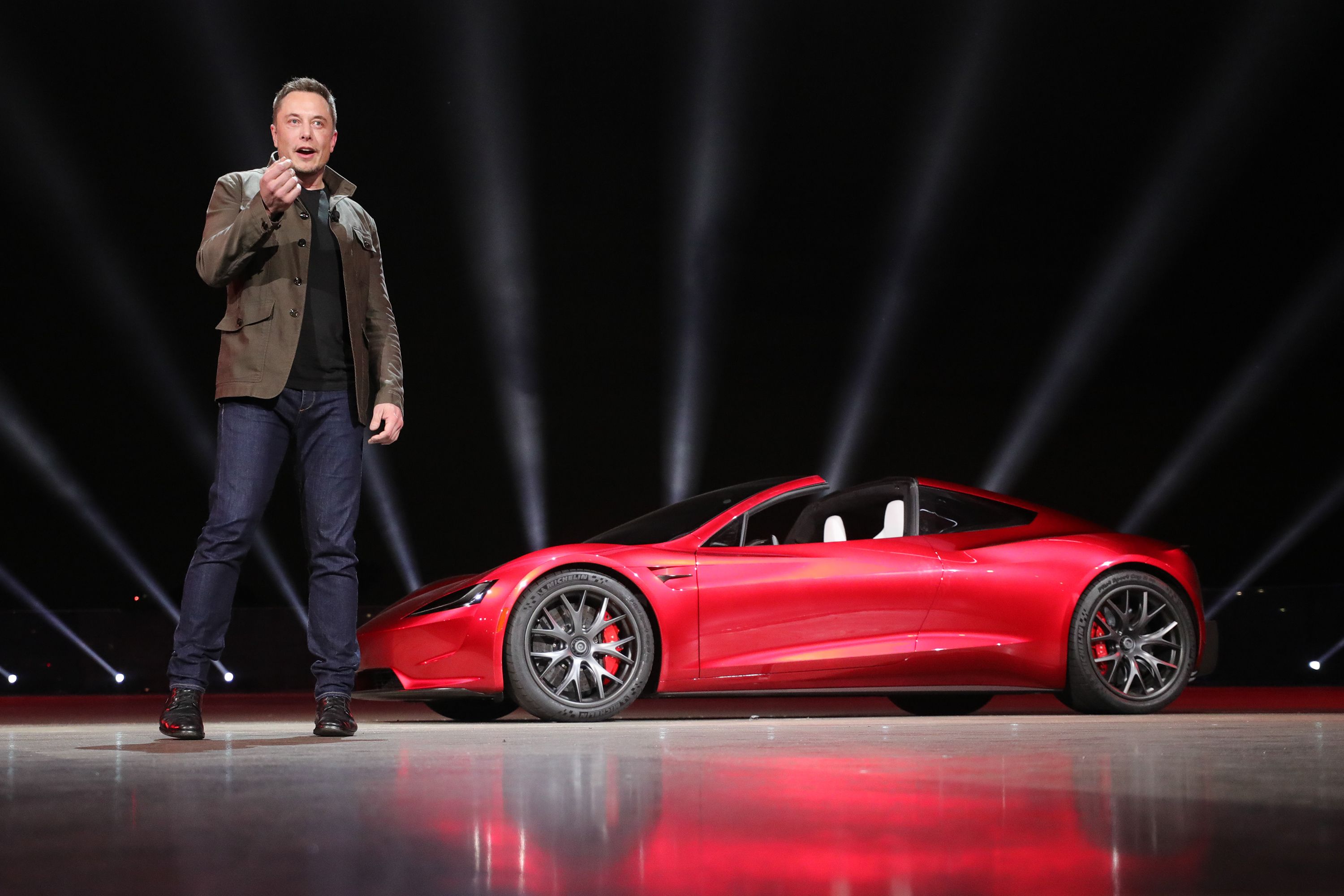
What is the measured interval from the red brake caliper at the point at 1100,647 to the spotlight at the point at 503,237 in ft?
16.1

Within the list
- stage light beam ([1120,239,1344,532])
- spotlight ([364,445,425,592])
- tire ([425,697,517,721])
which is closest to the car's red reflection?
tire ([425,697,517,721])

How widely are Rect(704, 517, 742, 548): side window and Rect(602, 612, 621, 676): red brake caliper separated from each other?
0.58 m

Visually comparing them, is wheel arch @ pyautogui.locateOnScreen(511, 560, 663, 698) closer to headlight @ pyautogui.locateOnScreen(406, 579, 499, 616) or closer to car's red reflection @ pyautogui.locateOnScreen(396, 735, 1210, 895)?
headlight @ pyautogui.locateOnScreen(406, 579, 499, 616)

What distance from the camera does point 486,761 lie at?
9.89 ft

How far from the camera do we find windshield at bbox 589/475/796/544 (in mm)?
5516

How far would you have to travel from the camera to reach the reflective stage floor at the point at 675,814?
1.57 metres

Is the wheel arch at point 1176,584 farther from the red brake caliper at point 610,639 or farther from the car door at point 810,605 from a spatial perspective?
the red brake caliper at point 610,639

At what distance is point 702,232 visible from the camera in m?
12.6

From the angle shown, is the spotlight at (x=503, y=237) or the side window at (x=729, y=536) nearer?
the side window at (x=729, y=536)

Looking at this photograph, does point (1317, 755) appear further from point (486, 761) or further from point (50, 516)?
point (50, 516)

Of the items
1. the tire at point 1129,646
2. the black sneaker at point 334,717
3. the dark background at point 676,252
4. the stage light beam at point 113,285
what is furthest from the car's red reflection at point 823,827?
the dark background at point 676,252

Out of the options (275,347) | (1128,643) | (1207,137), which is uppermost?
(1207,137)

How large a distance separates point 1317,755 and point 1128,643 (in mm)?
2637

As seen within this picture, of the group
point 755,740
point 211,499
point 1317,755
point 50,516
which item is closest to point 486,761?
point 755,740
